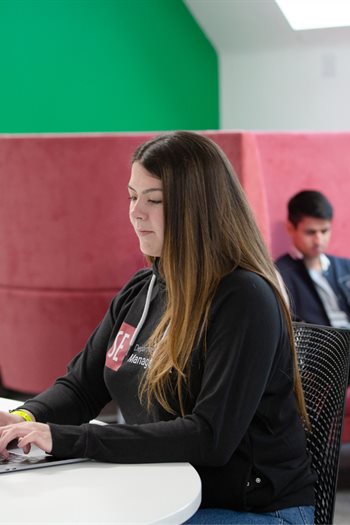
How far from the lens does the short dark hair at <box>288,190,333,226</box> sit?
11.3ft

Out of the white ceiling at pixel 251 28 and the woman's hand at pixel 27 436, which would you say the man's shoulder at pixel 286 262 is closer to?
the woman's hand at pixel 27 436

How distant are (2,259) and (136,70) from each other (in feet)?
8.50

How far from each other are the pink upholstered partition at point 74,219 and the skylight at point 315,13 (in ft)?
7.78

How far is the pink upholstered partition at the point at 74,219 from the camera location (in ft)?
11.2

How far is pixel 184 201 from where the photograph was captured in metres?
1.59

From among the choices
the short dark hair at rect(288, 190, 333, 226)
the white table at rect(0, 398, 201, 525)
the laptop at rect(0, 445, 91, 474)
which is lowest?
the white table at rect(0, 398, 201, 525)

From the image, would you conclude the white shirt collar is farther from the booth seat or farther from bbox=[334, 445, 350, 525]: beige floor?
bbox=[334, 445, 350, 525]: beige floor

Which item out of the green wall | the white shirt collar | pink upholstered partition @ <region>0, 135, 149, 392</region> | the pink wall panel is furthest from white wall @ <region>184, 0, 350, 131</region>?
pink upholstered partition @ <region>0, 135, 149, 392</region>

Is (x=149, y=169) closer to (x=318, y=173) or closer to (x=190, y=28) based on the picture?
(x=318, y=173)

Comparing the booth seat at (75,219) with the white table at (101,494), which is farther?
the booth seat at (75,219)

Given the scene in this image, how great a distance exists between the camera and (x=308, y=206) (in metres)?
3.46

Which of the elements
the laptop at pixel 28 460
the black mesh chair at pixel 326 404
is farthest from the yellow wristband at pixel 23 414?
the black mesh chair at pixel 326 404

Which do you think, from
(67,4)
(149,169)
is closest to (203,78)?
(67,4)

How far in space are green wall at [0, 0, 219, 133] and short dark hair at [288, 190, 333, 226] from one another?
7.48ft
